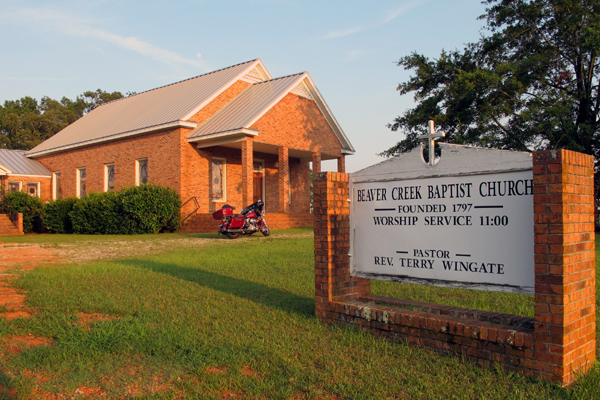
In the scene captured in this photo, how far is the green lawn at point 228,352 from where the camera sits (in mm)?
3373

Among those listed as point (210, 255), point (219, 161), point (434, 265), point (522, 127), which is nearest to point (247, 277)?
point (210, 255)

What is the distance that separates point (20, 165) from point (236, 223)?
20.9m

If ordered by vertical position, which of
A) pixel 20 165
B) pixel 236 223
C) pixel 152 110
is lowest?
pixel 236 223

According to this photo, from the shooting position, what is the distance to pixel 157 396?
3.30 m

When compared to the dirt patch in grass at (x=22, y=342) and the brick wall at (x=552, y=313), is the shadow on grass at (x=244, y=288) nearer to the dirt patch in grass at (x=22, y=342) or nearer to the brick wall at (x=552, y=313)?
the brick wall at (x=552, y=313)

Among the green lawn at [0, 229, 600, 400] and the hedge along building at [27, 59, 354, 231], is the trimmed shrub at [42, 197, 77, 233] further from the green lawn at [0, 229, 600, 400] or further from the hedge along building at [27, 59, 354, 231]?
the green lawn at [0, 229, 600, 400]

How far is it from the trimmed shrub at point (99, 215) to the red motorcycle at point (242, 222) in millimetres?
6115

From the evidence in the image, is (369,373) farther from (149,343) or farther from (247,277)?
(247,277)

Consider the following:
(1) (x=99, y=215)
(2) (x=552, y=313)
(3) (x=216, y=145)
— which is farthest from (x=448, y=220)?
(1) (x=99, y=215)

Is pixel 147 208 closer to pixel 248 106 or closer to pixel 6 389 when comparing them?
pixel 248 106

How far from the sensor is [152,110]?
1013 inches

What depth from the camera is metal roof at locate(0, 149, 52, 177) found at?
29.1 meters

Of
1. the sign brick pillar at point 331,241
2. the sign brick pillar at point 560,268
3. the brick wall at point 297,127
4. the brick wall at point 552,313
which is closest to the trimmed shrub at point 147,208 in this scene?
the brick wall at point 297,127

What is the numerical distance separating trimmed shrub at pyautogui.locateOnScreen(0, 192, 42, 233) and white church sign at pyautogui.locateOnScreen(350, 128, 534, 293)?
24.2 m
